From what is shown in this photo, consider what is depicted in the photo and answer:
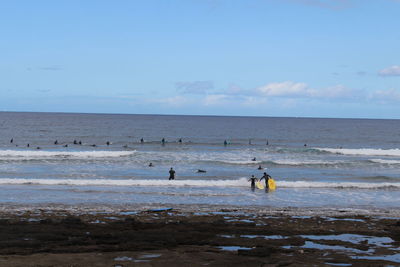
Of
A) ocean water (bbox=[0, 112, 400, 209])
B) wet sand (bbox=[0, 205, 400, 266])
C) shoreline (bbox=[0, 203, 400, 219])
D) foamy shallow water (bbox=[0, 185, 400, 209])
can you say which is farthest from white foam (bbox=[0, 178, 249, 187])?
wet sand (bbox=[0, 205, 400, 266])

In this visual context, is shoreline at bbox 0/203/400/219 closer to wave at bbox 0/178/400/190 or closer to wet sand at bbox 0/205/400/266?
wet sand at bbox 0/205/400/266

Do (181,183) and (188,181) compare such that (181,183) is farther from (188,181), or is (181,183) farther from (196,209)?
(196,209)

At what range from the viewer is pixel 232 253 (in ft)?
46.2

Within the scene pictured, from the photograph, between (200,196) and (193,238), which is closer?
(193,238)

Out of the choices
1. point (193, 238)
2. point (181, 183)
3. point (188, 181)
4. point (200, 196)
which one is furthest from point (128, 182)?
point (193, 238)

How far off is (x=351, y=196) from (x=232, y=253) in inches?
627

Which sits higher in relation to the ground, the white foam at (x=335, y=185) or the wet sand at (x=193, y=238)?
the white foam at (x=335, y=185)

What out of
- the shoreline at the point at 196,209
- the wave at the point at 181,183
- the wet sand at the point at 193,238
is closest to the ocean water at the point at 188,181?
the wave at the point at 181,183

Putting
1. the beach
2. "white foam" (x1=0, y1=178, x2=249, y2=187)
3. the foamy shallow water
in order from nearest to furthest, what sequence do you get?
the beach < the foamy shallow water < "white foam" (x1=0, y1=178, x2=249, y2=187)

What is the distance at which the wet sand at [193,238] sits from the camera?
1329 centimetres

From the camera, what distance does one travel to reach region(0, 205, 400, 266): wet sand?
43.6ft

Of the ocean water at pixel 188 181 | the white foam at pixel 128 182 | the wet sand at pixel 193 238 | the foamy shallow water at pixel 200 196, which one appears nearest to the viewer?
the wet sand at pixel 193 238

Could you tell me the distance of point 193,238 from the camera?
15766 millimetres

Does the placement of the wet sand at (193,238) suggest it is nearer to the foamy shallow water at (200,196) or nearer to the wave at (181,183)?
the foamy shallow water at (200,196)
